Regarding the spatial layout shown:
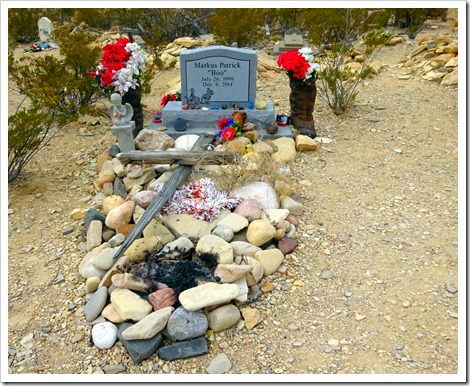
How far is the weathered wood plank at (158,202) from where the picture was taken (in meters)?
3.39

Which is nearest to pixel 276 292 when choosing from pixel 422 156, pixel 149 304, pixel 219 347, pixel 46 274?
pixel 219 347

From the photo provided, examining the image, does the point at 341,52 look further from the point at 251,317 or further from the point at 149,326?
the point at 149,326

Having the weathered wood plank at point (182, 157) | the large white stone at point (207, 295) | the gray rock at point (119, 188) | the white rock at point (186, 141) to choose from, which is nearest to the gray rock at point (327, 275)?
the large white stone at point (207, 295)

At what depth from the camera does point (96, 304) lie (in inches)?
119

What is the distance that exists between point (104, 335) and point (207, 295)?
71cm

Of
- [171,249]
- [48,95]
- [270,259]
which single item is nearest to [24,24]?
[48,95]

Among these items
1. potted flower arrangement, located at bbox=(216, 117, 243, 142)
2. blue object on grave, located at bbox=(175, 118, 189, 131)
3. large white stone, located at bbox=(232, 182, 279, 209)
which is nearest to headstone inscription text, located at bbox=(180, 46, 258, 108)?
blue object on grave, located at bbox=(175, 118, 189, 131)

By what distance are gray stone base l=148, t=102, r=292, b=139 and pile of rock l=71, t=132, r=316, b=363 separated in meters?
1.16

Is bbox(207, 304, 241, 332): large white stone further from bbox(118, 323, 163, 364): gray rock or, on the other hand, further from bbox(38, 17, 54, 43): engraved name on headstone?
bbox(38, 17, 54, 43): engraved name on headstone

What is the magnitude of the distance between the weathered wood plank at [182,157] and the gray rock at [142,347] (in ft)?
6.41

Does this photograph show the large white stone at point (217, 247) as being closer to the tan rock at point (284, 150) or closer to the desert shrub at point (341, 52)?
the tan rock at point (284, 150)

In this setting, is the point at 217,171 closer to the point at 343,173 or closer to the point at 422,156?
the point at 343,173

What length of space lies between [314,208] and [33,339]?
8.65 ft

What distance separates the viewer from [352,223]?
13.0 ft
